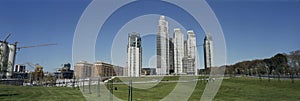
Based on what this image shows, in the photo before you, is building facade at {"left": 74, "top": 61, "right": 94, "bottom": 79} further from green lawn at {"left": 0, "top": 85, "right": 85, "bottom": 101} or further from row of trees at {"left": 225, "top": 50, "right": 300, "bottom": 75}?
row of trees at {"left": 225, "top": 50, "right": 300, "bottom": 75}

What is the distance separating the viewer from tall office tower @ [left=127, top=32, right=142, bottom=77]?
5.98 meters

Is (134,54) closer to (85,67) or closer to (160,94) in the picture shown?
(160,94)

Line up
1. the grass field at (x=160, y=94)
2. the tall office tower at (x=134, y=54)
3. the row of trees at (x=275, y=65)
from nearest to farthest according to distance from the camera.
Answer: the tall office tower at (x=134, y=54)
the grass field at (x=160, y=94)
the row of trees at (x=275, y=65)

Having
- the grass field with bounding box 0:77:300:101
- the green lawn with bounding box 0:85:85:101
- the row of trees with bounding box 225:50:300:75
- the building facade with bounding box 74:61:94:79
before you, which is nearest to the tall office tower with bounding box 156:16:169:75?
the grass field with bounding box 0:77:300:101

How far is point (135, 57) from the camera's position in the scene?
7.15 meters

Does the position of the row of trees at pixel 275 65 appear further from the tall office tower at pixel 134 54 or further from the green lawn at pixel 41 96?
the tall office tower at pixel 134 54

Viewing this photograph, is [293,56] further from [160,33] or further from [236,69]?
[160,33]

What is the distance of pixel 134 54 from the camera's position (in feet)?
22.9

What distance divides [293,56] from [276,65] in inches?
177

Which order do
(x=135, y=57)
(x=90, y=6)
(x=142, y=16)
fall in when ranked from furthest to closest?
1. (x=135, y=57)
2. (x=142, y=16)
3. (x=90, y=6)

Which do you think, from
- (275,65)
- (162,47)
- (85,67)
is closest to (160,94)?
(162,47)

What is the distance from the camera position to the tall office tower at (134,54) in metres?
5.98

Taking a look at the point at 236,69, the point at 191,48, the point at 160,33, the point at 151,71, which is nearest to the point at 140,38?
the point at 160,33

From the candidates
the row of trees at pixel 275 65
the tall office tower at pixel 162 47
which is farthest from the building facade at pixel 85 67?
the row of trees at pixel 275 65
